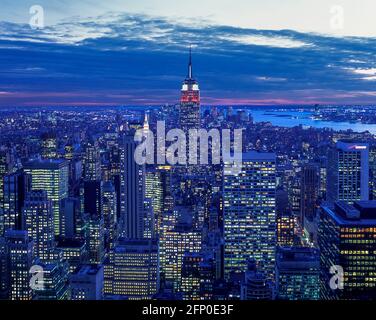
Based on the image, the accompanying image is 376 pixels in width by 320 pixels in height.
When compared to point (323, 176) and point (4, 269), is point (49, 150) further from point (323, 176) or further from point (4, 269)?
point (323, 176)

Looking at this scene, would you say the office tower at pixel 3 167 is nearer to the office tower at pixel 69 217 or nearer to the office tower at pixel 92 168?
the office tower at pixel 69 217

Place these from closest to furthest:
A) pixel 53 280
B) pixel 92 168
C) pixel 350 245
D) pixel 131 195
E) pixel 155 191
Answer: pixel 350 245 < pixel 53 280 < pixel 155 191 < pixel 92 168 < pixel 131 195

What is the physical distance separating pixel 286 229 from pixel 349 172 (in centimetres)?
150

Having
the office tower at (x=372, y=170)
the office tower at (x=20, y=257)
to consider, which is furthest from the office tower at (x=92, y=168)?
the office tower at (x=372, y=170)

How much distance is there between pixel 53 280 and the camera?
5.32 m

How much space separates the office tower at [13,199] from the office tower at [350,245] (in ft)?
14.0

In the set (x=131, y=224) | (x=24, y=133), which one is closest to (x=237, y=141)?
(x=24, y=133)

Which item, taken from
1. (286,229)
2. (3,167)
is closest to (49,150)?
(3,167)

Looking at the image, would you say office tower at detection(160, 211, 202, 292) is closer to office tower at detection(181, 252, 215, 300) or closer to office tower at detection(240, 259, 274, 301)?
office tower at detection(181, 252, 215, 300)

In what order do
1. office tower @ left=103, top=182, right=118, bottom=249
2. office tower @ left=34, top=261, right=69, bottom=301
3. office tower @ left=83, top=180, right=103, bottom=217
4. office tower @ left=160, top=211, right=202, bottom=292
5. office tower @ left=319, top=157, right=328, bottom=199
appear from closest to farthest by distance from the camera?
office tower @ left=34, top=261, right=69, bottom=301 → office tower @ left=160, top=211, right=202, bottom=292 → office tower @ left=319, top=157, right=328, bottom=199 → office tower @ left=103, top=182, right=118, bottom=249 → office tower @ left=83, top=180, right=103, bottom=217

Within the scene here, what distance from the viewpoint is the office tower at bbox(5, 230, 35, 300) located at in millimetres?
5141

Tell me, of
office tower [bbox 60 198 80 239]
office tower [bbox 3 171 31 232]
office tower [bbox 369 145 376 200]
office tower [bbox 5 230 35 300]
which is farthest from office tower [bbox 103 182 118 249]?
office tower [bbox 369 145 376 200]

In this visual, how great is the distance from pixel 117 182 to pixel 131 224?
92 cm

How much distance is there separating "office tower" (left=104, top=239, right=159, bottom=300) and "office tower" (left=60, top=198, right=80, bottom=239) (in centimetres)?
99
